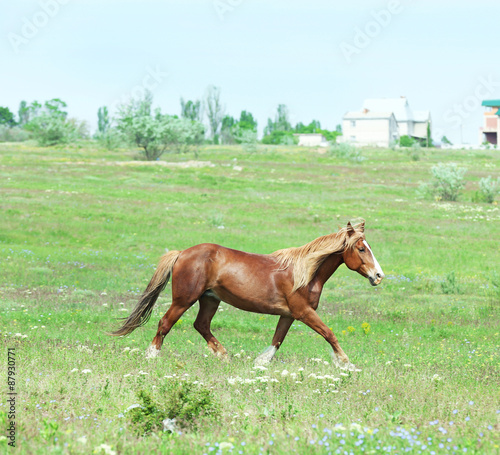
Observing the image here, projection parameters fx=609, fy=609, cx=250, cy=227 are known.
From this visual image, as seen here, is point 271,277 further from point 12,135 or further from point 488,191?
point 12,135

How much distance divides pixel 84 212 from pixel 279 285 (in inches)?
983

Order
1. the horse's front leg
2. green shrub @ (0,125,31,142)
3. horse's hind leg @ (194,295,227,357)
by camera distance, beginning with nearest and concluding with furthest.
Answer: the horse's front leg → horse's hind leg @ (194,295,227,357) → green shrub @ (0,125,31,142)

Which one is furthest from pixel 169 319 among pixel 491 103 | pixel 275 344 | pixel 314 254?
pixel 491 103

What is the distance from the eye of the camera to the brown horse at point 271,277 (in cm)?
943

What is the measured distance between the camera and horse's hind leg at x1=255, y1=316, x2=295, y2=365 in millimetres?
9211

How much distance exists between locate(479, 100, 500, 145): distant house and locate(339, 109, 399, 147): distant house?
73.9 feet

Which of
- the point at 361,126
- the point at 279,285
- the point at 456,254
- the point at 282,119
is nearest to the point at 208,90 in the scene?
the point at 282,119

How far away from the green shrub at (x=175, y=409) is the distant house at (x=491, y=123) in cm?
15439

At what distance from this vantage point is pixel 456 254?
25.5 metres

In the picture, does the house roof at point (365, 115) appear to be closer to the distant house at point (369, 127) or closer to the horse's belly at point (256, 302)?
the distant house at point (369, 127)

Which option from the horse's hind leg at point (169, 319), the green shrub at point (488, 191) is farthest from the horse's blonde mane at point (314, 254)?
the green shrub at point (488, 191)

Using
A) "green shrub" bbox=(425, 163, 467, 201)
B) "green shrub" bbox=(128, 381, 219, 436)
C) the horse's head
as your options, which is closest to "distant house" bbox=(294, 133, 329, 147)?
"green shrub" bbox=(425, 163, 467, 201)

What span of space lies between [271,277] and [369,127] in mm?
144465

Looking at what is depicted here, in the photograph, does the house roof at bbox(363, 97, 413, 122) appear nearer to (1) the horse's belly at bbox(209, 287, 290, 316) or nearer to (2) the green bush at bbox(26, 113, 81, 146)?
(2) the green bush at bbox(26, 113, 81, 146)
